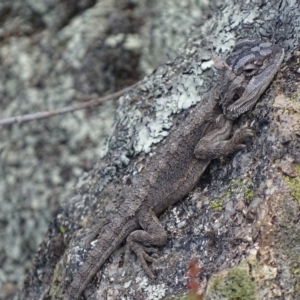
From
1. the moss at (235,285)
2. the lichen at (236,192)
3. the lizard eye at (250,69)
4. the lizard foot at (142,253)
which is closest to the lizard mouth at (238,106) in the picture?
the lizard eye at (250,69)

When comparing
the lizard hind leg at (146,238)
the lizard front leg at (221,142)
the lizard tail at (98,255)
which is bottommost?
the lizard tail at (98,255)

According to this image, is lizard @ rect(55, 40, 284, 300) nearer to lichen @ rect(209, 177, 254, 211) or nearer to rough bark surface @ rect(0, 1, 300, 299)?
rough bark surface @ rect(0, 1, 300, 299)

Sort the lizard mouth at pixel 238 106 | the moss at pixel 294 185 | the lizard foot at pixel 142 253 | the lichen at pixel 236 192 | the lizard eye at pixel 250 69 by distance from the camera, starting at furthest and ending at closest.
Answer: the lizard eye at pixel 250 69, the lizard mouth at pixel 238 106, the lizard foot at pixel 142 253, the lichen at pixel 236 192, the moss at pixel 294 185

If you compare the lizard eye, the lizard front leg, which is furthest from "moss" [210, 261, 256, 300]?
the lizard eye

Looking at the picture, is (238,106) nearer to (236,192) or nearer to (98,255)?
(236,192)

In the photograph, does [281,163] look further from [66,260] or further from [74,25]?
[74,25]

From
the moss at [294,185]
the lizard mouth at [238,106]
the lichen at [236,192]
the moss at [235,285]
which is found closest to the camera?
the moss at [235,285]

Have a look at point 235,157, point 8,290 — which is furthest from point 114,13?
point 235,157

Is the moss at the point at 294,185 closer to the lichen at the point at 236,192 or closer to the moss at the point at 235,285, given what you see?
the lichen at the point at 236,192

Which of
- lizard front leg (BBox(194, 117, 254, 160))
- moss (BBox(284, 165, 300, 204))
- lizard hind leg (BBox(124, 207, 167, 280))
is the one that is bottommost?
lizard hind leg (BBox(124, 207, 167, 280))
